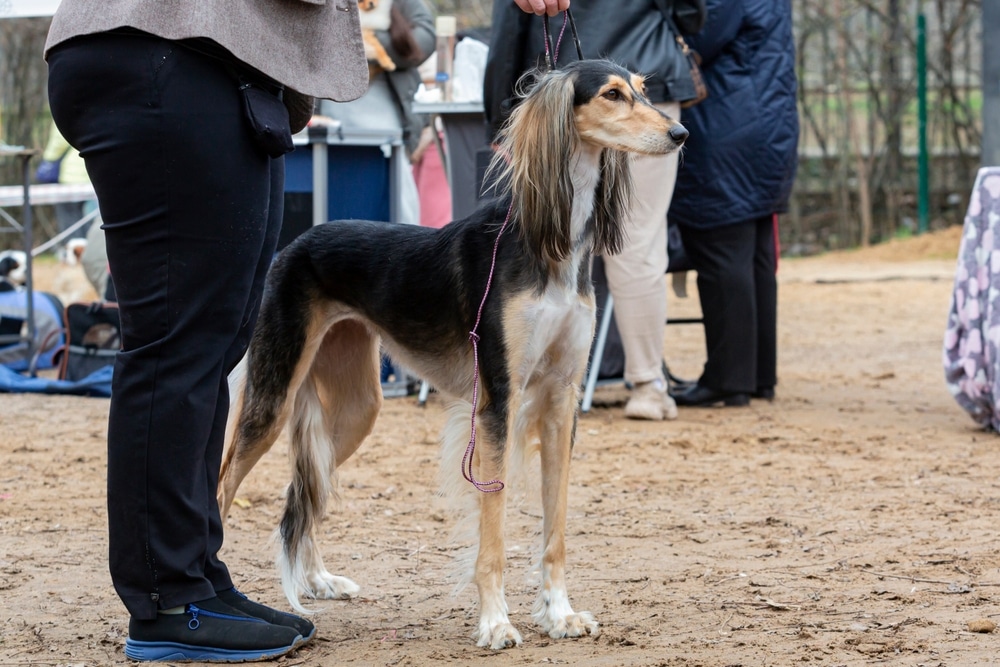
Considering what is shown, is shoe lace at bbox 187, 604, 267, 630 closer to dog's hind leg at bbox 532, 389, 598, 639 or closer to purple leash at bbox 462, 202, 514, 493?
purple leash at bbox 462, 202, 514, 493

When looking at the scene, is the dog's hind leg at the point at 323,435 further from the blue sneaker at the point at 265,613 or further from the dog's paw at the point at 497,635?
the dog's paw at the point at 497,635

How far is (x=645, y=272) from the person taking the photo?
6.07 metres

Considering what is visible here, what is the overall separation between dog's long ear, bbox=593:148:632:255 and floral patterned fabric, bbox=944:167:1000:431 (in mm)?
2796

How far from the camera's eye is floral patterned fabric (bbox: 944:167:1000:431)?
5.46m

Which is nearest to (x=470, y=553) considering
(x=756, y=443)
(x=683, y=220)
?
(x=756, y=443)

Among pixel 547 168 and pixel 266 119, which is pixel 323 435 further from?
pixel 266 119

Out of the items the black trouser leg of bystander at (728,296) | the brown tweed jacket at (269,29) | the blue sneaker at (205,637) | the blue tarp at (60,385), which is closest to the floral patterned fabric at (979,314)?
the black trouser leg of bystander at (728,296)

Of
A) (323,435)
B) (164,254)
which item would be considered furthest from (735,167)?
(164,254)

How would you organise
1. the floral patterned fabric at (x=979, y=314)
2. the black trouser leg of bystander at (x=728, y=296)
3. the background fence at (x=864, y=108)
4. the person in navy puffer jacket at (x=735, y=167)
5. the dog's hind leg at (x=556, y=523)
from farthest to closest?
the background fence at (x=864, y=108)
the black trouser leg of bystander at (x=728, y=296)
the person in navy puffer jacket at (x=735, y=167)
the floral patterned fabric at (x=979, y=314)
the dog's hind leg at (x=556, y=523)

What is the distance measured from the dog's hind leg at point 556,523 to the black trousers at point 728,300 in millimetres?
3288

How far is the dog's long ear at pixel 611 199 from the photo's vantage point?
3295 mm

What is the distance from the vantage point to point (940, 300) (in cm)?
1090

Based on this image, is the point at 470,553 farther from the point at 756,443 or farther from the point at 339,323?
the point at 756,443

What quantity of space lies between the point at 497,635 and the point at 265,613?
59cm
